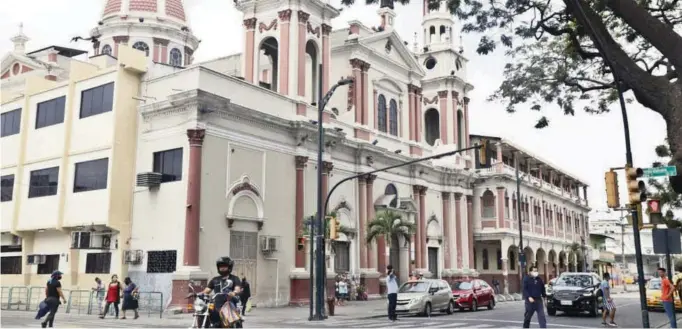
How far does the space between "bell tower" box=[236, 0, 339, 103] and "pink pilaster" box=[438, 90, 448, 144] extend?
13177 mm

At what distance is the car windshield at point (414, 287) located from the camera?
83.3 ft

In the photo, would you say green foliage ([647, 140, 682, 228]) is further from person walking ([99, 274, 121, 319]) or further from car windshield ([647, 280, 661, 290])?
person walking ([99, 274, 121, 319])

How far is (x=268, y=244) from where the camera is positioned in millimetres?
29297

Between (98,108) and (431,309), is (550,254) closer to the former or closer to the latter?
(431,309)

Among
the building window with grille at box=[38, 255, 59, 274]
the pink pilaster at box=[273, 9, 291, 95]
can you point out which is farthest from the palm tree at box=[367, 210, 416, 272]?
the building window with grille at box=[38, 255, 59, 274]

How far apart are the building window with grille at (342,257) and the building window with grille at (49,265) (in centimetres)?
1305

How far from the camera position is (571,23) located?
58.6 feet

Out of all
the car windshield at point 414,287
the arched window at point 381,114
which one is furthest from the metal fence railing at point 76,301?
the arched window at point 381,114

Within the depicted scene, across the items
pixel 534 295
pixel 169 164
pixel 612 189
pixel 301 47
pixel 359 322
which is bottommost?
pixel 359 322

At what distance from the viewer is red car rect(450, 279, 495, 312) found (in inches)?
1110

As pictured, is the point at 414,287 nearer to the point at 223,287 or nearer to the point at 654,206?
the point at 654,206

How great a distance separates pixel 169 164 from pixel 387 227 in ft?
37.6

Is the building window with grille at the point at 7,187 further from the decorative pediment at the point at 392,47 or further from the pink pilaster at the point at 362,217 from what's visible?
the decorative pediment at the point at 392,47

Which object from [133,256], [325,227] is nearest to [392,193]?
[325,227]
